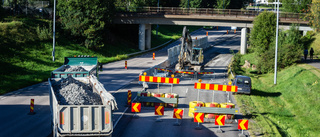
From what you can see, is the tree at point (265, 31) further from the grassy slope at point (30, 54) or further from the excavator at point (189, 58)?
the grassy slope at point (30, 54)

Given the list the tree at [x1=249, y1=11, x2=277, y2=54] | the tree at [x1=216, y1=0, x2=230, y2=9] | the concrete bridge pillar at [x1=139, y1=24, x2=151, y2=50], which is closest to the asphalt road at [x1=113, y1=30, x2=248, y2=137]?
the tree at [x1=249, y1=11, x2=277, y2=54]

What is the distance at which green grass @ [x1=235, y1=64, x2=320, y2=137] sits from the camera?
20703 millimetres

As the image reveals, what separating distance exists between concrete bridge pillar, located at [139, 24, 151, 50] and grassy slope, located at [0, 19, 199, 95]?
15.3 ft

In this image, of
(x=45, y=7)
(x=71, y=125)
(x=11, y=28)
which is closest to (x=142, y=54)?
(x=45, y=7)

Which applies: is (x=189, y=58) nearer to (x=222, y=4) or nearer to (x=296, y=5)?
(x=222, y=4)

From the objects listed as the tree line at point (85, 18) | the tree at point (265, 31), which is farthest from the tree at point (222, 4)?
the tree at point (265, 31)

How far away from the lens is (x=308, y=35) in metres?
58.9

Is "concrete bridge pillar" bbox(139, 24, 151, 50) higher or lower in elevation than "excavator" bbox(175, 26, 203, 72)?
higher

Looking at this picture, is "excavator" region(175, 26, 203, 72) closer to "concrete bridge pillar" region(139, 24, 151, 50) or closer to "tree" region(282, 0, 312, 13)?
"concrete bridge pillar" region(139, 24, 151, 50)

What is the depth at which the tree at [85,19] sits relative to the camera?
51.5 m

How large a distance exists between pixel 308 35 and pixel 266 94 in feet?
110

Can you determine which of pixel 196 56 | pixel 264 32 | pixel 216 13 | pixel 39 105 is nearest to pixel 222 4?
pixel 216 13

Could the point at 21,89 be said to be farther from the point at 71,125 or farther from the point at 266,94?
the point at 266,94

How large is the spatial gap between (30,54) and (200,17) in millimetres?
28946
